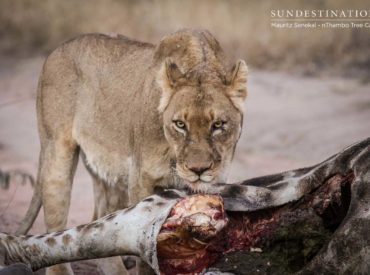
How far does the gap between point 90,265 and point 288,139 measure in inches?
168

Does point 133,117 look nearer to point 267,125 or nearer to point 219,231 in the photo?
point 219,231

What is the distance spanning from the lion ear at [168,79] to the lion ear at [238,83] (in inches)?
12.9

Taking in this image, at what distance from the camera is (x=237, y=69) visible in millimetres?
6562

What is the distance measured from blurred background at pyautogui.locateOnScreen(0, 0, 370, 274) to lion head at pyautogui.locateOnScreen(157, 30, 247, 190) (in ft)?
10.4

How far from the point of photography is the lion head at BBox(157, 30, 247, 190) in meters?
6.22

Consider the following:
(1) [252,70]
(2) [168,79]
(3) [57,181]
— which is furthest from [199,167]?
(1) [252,70]

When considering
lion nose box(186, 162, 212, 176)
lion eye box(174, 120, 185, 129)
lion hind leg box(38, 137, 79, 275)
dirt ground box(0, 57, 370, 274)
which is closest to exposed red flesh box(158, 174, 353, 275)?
lion nose box(186, 162, 212, 176)

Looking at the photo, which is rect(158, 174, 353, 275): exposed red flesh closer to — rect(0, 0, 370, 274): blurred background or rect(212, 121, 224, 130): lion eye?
rect(212, 121, 224, 130): lion eye

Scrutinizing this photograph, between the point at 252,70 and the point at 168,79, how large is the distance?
6.24 meters

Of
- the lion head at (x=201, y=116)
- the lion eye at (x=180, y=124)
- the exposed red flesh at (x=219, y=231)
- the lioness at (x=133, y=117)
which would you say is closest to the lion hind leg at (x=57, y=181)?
the lioness at (x=133, y=117)

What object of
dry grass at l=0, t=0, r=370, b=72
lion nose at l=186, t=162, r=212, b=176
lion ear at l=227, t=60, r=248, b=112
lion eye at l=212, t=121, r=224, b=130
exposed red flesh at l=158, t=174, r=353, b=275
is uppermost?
dry grass at l=0, t=0, r=370, b=72

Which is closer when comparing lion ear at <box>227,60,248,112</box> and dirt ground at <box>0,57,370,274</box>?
lion ear at <box>227,60,248,112</box>

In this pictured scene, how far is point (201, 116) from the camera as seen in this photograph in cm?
627

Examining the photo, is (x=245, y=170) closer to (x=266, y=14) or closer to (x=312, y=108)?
(x=312, y=108)
